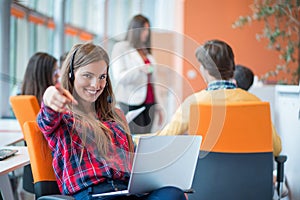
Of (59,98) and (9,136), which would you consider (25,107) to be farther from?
(59,98)

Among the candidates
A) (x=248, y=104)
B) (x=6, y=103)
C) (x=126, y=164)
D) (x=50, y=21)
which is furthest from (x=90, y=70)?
(x=50, y=21)

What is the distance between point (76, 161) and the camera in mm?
1859

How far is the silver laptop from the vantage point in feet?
5.60

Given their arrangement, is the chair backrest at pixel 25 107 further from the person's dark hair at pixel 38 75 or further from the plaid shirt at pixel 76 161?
the plaid shirt at pixel 76 161

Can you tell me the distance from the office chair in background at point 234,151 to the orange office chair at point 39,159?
63cm

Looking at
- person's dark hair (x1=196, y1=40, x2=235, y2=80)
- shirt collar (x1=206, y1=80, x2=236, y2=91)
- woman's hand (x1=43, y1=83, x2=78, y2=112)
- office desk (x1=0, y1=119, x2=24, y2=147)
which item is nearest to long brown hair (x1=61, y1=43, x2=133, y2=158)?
woman's hand (x1=43, y1=83, x2=78, y2=112)

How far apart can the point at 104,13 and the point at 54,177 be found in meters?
6.87

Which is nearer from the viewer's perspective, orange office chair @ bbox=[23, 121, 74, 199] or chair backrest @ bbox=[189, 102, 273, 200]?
orange office chair @ bbox=[23, 121, 74, 199]

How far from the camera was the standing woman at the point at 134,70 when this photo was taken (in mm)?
2076

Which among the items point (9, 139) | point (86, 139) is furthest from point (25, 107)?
point (86, 139)

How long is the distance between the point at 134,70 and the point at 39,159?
3.17ft

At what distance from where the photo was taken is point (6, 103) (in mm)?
4992

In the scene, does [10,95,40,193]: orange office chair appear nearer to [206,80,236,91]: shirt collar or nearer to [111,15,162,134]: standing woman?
[111,15,162,134]: standing woman

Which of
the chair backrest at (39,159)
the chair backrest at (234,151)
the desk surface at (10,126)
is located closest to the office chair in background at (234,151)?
the chair backrest at (234,151)
